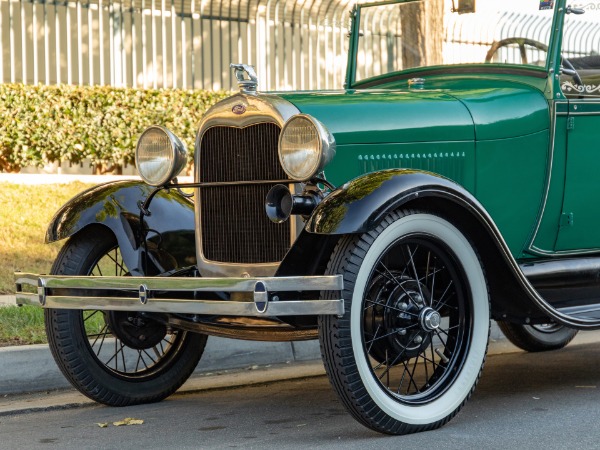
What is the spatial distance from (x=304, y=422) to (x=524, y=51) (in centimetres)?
226

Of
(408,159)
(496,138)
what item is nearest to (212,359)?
(408,159)

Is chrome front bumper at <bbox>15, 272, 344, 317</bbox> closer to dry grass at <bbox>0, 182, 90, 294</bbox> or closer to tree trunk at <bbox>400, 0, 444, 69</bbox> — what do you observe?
tree trunk at <bbox>400, 0, 444, 69</bbox>

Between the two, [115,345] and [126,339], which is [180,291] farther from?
[115,345]

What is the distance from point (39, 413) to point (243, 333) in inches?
45.6

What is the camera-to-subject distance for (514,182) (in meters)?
5.61

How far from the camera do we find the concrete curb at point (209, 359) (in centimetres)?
593

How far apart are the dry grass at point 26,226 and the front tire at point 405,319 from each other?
14.5 ft

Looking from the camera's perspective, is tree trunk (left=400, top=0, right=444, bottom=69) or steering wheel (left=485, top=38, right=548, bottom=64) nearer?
steering wheel (left=485, top=38, right=548, bottom=64)

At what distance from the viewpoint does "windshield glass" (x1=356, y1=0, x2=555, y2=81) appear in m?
5.91

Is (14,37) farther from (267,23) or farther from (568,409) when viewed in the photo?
(568,409)

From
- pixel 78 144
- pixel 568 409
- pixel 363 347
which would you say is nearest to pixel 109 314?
pixel 363 347

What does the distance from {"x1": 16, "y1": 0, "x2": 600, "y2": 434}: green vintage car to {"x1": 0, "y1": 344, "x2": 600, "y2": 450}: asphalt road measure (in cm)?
17

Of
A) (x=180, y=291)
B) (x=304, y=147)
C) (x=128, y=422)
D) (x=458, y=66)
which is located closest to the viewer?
(x=304, y=147)

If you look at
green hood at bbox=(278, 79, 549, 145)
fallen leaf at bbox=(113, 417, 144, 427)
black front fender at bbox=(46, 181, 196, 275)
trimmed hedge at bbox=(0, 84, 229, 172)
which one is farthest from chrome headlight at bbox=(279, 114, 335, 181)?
trimmed hedge at bbox=(0, 84, 229, 172)
